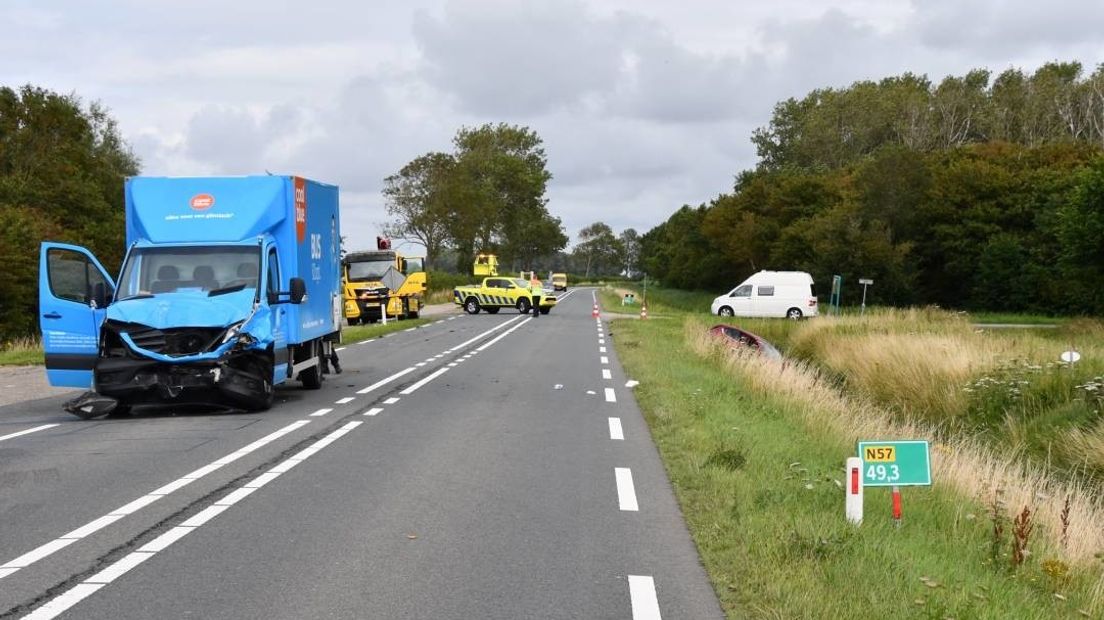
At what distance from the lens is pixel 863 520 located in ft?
22.0

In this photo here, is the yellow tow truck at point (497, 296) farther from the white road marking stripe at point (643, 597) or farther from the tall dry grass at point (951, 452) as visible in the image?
the white road marking stripe at point (643, 597)

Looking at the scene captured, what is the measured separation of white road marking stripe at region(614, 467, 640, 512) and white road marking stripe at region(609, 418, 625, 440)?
1.96 metres

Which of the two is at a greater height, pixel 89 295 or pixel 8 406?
pixel 89 295

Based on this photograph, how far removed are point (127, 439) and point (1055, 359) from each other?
1546 centimetres

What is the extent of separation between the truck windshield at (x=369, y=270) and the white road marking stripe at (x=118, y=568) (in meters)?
35.7

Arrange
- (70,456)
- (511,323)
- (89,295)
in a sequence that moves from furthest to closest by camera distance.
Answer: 1. (511,323)
2. (89,295)
3. (70,456)

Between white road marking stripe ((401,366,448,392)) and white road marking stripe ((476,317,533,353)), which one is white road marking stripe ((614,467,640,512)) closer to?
white road marking stripe ((401,366,448,392))

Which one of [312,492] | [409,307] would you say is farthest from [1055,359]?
[409,307]

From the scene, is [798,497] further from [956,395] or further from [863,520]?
[956,395]

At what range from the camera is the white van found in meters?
46.5

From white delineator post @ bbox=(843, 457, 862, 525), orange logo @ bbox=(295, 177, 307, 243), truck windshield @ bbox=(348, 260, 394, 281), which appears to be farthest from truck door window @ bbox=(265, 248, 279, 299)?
truck windshield @ bbox=(348, 260, 394, 281)

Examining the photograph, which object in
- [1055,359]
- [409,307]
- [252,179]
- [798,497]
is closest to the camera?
[798,497]

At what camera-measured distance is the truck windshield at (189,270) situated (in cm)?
1298

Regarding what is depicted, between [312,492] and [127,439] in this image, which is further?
[127,439]
